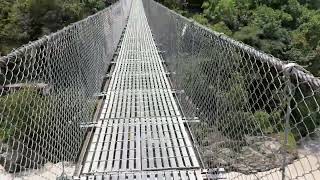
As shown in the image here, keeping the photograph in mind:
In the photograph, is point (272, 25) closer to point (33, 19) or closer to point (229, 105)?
point (33, 19)

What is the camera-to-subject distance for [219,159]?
2.46 metres

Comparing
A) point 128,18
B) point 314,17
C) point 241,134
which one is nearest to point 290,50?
point 314,17

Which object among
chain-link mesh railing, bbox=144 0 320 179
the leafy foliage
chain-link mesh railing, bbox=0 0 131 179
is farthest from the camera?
the leafy foliage

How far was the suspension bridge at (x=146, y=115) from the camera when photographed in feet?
5.28

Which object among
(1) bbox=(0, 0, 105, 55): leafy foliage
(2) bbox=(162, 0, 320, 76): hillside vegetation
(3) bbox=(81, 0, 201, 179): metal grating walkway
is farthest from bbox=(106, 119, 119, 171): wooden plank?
(1) bbox=(0, 0, 105, 55): leafy foliage

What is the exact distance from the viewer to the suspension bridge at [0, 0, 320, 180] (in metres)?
1.61

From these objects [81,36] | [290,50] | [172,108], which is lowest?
[290,50]

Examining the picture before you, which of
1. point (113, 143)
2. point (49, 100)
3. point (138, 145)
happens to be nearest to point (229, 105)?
point (138, 145)

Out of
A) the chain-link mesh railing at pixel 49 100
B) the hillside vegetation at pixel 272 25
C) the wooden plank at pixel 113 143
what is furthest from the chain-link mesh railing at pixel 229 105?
the hillside vegetation at pixel 272 25

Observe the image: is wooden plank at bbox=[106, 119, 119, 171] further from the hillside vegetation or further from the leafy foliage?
the leafy foliage

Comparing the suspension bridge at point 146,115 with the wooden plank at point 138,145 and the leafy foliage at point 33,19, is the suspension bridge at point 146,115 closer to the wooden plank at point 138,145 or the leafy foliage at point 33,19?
the wooden plank at point 138,145

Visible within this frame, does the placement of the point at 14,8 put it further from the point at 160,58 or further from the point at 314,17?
the point at 160,58

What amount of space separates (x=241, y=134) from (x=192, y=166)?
25cm

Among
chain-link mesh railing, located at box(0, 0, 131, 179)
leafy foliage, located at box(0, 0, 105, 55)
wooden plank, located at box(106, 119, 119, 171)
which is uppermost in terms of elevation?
chain-link mesh railing, located at box(0, 0, 131, 179)
